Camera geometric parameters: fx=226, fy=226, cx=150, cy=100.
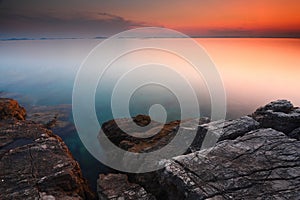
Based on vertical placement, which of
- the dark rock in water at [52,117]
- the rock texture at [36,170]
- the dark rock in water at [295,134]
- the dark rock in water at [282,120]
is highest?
the dark rock in water at [282,120]

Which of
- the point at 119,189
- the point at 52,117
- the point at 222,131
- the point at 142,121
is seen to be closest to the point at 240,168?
the point at 222,131

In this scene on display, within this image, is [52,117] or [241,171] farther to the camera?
[52,117]

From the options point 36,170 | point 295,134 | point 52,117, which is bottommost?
point 52,117

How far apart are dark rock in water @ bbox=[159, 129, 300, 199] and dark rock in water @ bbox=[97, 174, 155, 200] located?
17.1 ft

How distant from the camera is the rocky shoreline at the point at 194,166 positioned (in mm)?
10672

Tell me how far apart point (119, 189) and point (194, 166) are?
958 cm

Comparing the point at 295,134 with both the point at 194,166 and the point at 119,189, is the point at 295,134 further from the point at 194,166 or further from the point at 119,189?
the point at 119,189

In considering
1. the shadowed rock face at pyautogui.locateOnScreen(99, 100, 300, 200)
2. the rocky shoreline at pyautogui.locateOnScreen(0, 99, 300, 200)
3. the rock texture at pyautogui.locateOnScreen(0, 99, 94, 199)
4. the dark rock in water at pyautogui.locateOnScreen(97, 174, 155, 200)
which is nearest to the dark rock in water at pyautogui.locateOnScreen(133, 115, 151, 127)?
the rocky shoreline at pyautogui.locateOnScreen(0, 99, 300, 200)

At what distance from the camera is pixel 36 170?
17969mm

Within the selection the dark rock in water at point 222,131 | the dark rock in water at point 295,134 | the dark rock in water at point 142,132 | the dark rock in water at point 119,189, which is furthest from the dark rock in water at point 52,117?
the dark rock in water at point 295,134

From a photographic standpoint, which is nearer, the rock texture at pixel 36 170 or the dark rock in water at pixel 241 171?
the dark rock in water at pixel 241 171

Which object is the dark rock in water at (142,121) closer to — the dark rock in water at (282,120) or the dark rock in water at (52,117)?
the dark rock in water at (282,120)

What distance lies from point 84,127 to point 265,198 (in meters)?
51.3

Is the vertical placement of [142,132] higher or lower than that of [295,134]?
lower
